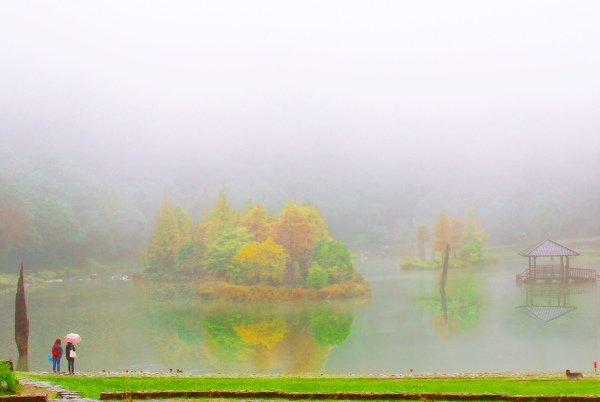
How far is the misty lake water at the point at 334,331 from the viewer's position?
30.4m

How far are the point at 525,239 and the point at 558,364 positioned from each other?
102294 millimetres

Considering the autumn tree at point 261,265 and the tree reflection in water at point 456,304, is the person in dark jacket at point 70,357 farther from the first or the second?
the autumn tree at point 261,265

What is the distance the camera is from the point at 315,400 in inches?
667

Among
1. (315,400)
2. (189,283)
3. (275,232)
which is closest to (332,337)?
(315,400)

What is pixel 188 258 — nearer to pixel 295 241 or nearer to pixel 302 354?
pixel 295 241

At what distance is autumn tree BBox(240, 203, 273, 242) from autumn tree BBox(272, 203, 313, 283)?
15.0ft

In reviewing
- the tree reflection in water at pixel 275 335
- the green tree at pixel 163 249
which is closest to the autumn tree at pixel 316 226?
the tree reflection in water at pixel 275 335

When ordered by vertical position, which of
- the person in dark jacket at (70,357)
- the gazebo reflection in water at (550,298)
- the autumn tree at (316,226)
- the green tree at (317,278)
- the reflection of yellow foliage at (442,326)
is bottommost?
the gazebo reflection in water at (550,298)

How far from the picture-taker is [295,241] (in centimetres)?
6144

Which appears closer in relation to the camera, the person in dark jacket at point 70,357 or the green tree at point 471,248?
the person in dark jacket at point 70,357

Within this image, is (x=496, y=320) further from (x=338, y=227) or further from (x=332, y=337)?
(x=338, y=227)

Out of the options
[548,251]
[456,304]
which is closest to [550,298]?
[456,304]

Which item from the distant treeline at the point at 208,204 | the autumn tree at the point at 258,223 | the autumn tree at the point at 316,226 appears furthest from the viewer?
the distant treeline at the point at 208,204

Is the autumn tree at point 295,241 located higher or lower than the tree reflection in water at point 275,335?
higher
